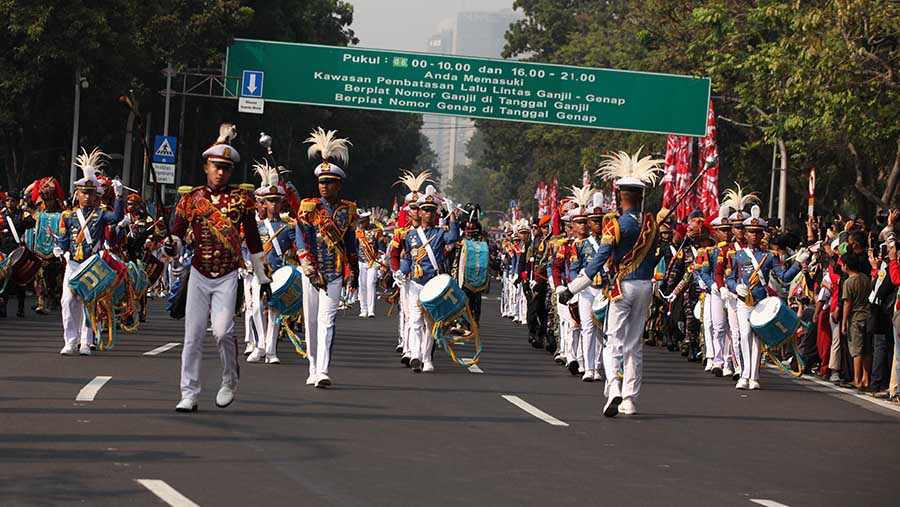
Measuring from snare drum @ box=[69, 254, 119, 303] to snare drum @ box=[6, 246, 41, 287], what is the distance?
6886 mm

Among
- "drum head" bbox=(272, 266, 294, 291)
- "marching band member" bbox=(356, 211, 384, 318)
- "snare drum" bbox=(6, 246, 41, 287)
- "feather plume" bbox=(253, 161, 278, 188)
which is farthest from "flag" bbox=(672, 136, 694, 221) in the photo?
"drum head" bbox=(272, 266, 294, 291)

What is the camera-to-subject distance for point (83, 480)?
9.42 metres

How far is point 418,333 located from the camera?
1917 centimetres

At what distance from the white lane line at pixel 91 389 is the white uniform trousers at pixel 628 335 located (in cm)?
463

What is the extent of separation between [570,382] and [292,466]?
848 centimetres

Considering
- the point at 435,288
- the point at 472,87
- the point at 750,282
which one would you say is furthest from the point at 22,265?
the point at 472,87

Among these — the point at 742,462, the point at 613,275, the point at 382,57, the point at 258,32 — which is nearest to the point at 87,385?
the point at 613,275

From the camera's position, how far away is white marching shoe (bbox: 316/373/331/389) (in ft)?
52.1

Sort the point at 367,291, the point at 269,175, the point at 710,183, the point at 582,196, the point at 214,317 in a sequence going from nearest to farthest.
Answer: the point at 214,317, the point at 582,196, the point at 269,175, the point at 367,291, the point at 710,183

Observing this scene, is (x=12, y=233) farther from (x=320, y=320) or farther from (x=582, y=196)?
(x=320, y=320)

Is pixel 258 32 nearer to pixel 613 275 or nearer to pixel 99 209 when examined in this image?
pixel 99 209

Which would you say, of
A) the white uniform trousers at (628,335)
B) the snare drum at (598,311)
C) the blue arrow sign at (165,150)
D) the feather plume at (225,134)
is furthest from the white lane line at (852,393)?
the blue arrow sign at (165,150)

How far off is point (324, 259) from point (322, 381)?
132 cm

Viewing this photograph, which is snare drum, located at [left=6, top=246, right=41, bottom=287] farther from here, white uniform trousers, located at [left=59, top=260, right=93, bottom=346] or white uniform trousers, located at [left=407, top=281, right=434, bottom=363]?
white uniform trousers, located at [left=407, top=281, right=434, bottom=363]
